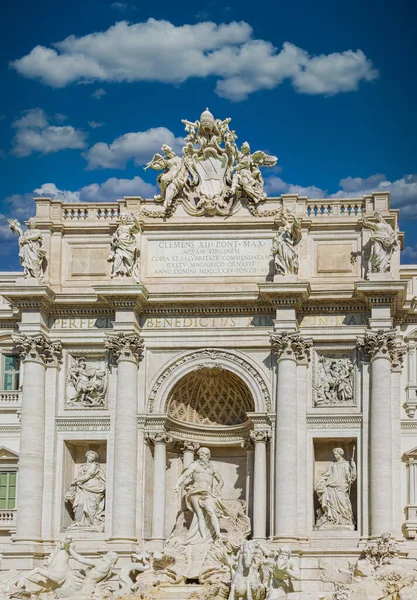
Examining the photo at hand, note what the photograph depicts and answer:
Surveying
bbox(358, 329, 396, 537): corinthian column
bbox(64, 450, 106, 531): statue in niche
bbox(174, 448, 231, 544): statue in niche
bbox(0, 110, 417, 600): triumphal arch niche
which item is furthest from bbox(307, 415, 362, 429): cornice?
bbox(64, 450, 106, 531): statue in niche

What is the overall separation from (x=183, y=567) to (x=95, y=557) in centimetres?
342

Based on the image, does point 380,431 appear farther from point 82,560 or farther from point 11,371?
point 11,371

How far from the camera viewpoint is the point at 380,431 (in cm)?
4516

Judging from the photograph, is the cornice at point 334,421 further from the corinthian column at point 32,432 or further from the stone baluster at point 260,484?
the corinthian column at point 32,432

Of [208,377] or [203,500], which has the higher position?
[208,377]

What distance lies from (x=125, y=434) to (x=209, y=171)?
9.69 m

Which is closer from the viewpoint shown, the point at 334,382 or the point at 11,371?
the point at 334,382

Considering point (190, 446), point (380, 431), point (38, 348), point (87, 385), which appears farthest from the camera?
point (190, 446)

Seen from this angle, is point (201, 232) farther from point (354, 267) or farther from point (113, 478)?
point (113, 478)

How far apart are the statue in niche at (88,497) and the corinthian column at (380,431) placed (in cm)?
902

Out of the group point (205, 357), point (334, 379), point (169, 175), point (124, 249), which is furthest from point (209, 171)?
point (334, 379)

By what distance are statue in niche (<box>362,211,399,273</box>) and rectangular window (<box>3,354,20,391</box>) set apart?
12952 mm

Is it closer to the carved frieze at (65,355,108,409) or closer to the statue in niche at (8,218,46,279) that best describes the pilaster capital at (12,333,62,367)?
the carved frieze at (65,355,108,409)

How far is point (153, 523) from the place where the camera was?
1822 inches
